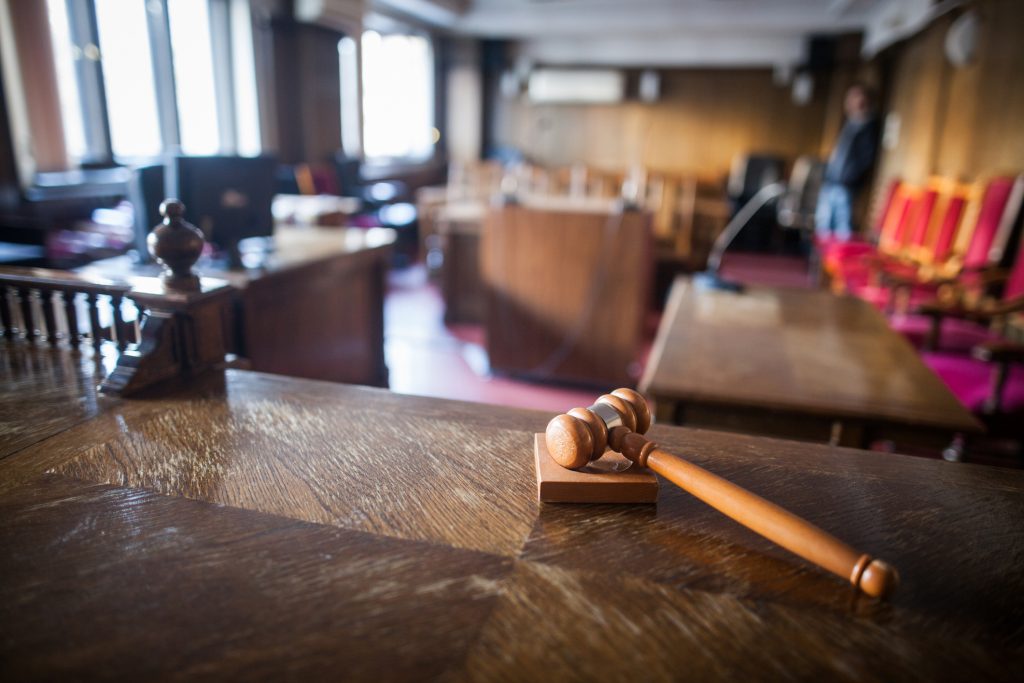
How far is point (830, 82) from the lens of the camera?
31.0ft

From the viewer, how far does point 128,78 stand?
5.39 m

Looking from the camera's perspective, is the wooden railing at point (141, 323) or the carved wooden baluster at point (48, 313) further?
the carved wooden baluster at point (48, 313)

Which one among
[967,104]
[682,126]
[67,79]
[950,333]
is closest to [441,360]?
[950,333]

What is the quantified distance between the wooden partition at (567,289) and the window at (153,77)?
3138 millimetres

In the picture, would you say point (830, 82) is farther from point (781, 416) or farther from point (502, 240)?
point (781, 416)

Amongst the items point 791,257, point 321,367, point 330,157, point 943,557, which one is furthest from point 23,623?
point 791,257

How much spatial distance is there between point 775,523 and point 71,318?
4.39ft

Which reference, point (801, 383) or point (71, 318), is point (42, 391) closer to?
point (71, 318)

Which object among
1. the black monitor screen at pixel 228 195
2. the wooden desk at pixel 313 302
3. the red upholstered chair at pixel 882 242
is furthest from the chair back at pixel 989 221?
the black monitor screen at pixel 228 195

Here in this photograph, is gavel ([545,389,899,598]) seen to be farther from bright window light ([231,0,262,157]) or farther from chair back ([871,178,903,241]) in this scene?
bright window light ([231,0,262,157])

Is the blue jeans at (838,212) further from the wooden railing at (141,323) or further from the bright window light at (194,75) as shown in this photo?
the wooden railing at (141,323)

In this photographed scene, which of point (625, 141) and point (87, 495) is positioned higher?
point (625, 141)

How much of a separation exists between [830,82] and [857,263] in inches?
238

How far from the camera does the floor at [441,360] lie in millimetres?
3760
